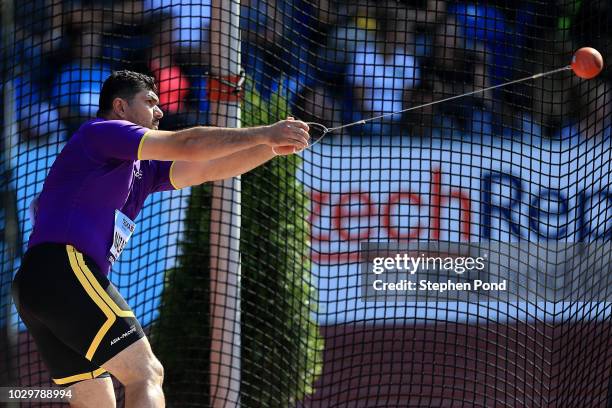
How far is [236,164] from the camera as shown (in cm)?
435

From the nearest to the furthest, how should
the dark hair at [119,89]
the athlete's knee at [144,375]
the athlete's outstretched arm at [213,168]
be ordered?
the athlete's knee at [144,375] < the dark hair at [119,89] < the athlete's outstretched arm at [213,168]

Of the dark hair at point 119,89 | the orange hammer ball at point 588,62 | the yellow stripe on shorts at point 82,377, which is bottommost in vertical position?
the yellow stripe on shorts at point 82,377

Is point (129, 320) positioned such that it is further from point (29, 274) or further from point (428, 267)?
→ point (428, 267)

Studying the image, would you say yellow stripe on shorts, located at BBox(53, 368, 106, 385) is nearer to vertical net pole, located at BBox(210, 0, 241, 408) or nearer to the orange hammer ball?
vertical net pole, located at BBox(210, 0, 241, 408)

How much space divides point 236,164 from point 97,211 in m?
0.71

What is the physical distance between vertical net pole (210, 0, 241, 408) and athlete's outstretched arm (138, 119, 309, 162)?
2.26m

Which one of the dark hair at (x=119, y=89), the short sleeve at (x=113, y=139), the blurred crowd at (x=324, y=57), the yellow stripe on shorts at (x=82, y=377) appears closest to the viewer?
the short sleeve at (x=113, y=139)

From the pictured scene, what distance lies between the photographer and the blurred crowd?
6391 millimetres

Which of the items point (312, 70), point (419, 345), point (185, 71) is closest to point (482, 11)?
point (312, 70)

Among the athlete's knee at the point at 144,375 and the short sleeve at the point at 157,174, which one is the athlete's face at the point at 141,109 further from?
the athlete's knee at the point at 144,375

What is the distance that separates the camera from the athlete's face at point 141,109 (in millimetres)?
4191

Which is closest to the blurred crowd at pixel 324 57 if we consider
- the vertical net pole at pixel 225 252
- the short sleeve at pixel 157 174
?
the vertical net pole at pixel 225 252

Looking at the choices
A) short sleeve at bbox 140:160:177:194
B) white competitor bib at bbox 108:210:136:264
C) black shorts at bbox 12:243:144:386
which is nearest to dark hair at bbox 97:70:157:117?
short sleeve at bbox 140:160:177:194

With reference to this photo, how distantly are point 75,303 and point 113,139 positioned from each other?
0.62m
